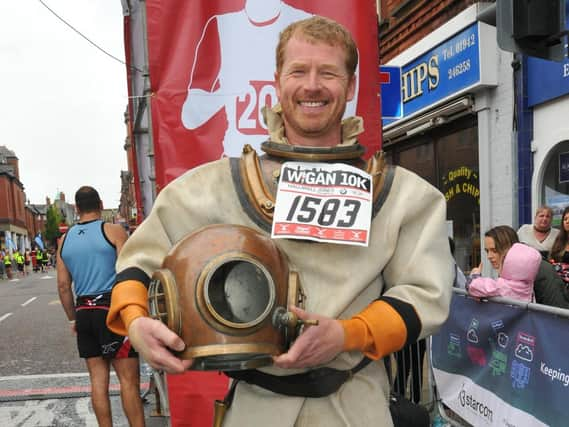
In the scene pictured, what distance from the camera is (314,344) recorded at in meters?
1.21

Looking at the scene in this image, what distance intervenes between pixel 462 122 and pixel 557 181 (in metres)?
1.91

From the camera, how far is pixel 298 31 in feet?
5.04

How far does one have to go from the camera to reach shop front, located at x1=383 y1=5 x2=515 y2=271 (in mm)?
6930

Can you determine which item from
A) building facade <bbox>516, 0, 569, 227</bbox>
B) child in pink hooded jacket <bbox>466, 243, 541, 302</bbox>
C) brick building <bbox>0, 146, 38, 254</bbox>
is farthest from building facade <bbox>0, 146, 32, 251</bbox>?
child in pink hooded jacket <bbox>466, 243, 541, 302</bbox>

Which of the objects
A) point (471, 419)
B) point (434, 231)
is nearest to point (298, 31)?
point (434, 231)

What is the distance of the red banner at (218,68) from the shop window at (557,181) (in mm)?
3739

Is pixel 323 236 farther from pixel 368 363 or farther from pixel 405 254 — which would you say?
pixel 368 363

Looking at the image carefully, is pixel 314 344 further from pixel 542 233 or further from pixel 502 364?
pixel 542 233

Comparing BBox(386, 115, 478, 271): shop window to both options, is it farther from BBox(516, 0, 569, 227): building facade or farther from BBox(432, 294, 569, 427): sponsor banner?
BBox(432, 294, 569, 427): sponsor banner

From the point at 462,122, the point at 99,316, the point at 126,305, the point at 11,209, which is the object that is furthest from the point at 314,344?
the point at 11,209

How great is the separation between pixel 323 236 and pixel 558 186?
5.72m

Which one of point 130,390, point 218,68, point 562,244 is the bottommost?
point 130,390

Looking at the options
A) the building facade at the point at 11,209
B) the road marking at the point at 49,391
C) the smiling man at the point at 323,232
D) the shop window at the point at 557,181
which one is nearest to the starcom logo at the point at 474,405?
the smiling man at the point at 323,232

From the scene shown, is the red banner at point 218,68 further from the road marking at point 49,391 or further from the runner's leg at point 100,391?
the road marking at point 49,391
